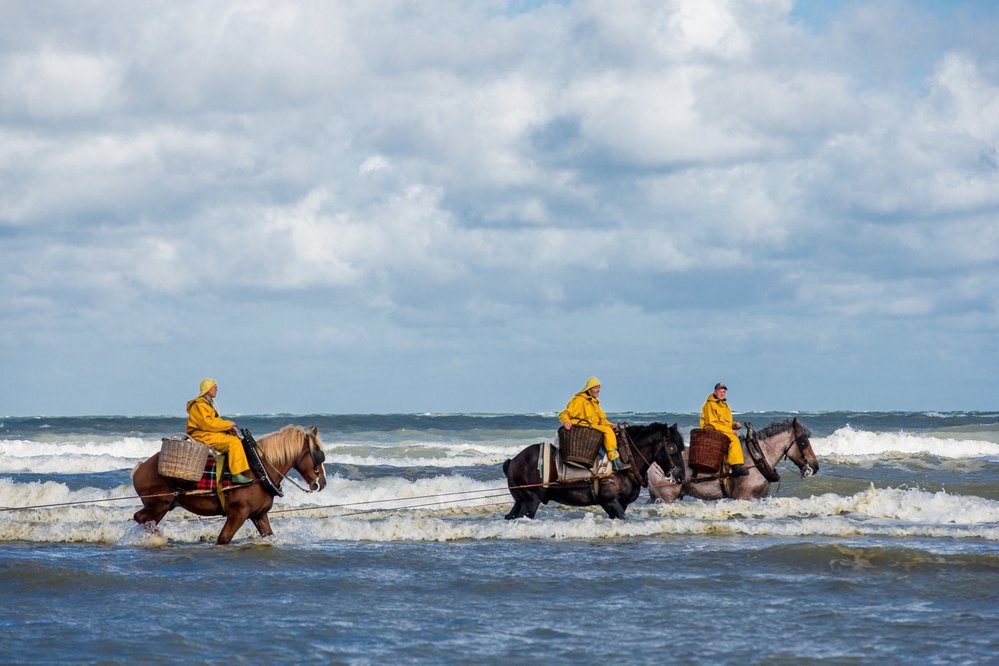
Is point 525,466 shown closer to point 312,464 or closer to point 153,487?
point 312,464

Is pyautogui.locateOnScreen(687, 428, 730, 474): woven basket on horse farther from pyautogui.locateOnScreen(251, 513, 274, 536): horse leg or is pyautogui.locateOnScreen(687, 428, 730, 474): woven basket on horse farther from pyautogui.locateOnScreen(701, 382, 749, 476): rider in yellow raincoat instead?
pyautogui.locateOnScreen(251, 513, 274, 536): horse leg

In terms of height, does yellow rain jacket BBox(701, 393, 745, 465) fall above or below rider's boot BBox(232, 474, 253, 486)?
above

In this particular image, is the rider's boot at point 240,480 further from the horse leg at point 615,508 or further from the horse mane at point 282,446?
the horse leg at point 615,508

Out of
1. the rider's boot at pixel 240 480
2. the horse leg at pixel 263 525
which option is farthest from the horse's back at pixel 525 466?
the rider's boot at pixel 240 480

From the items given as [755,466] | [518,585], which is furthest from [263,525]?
[755,466]

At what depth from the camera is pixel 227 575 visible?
1095 centimetres

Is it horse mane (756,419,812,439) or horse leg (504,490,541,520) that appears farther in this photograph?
horse mane (756,419,812,439)

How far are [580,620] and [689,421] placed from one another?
56617 millimetres

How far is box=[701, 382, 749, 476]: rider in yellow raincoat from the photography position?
53.1ft

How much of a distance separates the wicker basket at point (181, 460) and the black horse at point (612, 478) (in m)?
4.19

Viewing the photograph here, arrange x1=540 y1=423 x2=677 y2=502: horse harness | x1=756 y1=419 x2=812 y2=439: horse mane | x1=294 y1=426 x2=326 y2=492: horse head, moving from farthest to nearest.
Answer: x1=756 y1=419 x2=812 y2=439: horse mane, x1=540 y1=423 x2=677 y2=502: horse harness, x1=294 y1=426 x2=326 y2=492: horse head

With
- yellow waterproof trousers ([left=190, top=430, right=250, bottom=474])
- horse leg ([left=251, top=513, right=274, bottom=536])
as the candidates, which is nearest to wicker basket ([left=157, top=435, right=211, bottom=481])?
yellow waterproof trousers ([left=190, top=430, right=250, bottom=474])

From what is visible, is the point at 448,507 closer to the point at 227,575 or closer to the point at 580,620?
the point at 227,575

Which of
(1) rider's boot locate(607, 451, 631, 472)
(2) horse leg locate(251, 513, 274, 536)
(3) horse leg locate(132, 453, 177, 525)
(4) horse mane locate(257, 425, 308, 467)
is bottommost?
(2) horse leg locate(251, 513, 274, 536)
